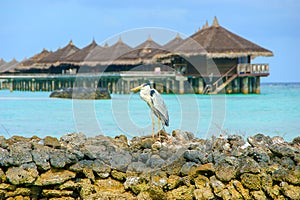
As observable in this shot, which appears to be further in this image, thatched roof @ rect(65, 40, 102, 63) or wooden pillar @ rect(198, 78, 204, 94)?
thatched roof @ rect(65, 40, 102, 63)

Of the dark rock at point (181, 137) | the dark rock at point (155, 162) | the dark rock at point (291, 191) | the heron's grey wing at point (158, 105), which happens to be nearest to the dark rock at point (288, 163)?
the dark rock at point (291, 191)

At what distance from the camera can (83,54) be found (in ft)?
111

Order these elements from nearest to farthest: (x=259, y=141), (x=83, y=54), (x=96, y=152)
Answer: (x=96, y=152) < (x=259, y=141) < (x=83, y=54)

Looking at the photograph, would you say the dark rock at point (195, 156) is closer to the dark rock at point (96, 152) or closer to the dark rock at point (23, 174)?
the dark rock at point (96, 152)

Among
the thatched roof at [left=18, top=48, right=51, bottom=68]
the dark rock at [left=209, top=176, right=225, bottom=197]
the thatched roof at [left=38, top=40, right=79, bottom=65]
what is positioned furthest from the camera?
the thatched roof at [left=18, top=48, right=51, bottom=68]

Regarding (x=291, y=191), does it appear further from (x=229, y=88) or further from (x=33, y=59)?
(x=33, y=59)

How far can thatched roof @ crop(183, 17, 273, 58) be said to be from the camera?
25.6 metres

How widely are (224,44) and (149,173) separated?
21.4 m

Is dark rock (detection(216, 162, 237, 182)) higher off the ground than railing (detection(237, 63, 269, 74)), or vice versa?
railing (detection(237, 63, 269, 74))

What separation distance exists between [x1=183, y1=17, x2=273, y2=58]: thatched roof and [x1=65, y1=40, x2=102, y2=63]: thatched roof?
8.35m

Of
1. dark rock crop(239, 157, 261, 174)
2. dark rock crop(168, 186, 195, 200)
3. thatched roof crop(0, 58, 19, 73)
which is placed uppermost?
thatched roof crop(0, 58, 19, 73)

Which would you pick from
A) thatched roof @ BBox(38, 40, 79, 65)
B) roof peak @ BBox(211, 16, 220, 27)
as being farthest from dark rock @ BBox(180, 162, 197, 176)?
thatched roof @ BBox(38, 40, 79, 65)

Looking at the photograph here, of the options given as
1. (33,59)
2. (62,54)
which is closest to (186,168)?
(62,54)

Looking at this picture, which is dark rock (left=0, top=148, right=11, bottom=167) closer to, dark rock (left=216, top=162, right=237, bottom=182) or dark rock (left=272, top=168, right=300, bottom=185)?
dark rock (left=216, top=162, right=237, bottom=182)
